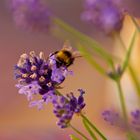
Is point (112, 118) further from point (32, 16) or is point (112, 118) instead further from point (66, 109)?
point (32, 16)

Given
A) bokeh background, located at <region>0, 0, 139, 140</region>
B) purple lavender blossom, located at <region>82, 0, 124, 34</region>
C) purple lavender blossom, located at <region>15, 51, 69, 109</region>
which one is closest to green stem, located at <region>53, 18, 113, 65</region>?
purple lavender blossom, located at <region>82, 0, 124, 34</region>

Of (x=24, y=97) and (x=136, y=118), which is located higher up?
(x=24, y=97)

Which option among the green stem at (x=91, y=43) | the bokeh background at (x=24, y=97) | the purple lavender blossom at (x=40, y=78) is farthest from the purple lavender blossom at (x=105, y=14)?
the bokeh background at (x=24, y=97)

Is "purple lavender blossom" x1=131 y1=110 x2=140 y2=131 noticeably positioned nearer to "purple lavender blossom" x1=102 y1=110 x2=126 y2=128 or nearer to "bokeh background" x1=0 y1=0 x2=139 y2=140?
"purple lavender blossom" x1=102 y1=110 x2=126 y2=128

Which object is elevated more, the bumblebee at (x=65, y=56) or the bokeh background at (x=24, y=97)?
the bokeh background at (x=24, y=97)

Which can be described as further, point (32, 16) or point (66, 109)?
point (32, 16)

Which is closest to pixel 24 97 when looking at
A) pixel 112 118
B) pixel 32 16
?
pixel 32 16

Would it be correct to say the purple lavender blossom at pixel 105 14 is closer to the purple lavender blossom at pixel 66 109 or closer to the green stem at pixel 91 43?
the green stem at pixel 91 43
